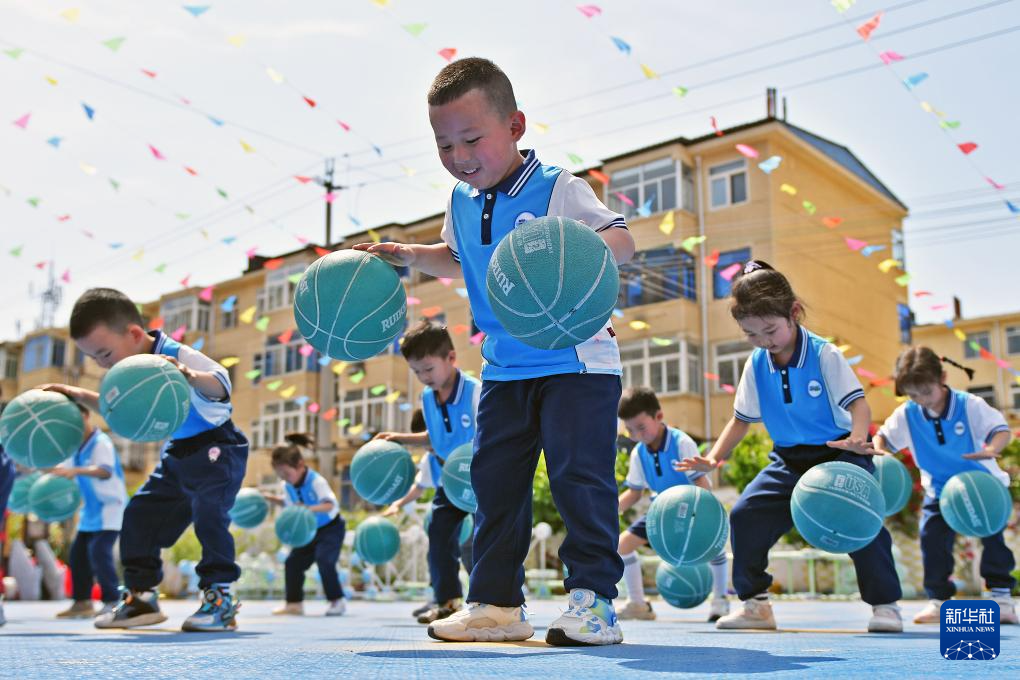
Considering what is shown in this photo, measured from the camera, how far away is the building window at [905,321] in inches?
1075

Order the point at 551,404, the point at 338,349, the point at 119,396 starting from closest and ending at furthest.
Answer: the point at 551,404 → the point at 338,349 → the point at 119,396

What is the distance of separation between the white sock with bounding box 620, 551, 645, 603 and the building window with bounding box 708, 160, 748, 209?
630 inches

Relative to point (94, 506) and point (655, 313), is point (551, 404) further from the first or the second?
point (655, 313)

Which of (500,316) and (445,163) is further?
(445,163)

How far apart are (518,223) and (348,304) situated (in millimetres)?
682

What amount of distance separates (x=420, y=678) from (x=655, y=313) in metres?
21.4

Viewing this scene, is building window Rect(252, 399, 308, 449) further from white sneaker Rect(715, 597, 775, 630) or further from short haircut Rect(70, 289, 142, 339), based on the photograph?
white sneaker Rect(715, 597, 775, 630)

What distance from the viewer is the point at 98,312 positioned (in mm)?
5008

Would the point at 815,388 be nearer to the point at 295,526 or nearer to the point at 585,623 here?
the point at 585,623

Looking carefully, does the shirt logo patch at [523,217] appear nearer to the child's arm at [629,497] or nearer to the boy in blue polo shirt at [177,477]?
the boy in blue polo shirt at [177,477]

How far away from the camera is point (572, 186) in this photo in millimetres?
3445

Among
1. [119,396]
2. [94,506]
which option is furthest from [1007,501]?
[94,506]

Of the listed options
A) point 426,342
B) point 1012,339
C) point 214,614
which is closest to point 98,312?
point 214,614

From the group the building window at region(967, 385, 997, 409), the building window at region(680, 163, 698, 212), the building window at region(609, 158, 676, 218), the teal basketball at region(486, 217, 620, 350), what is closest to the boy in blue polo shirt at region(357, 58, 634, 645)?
the teal basketball at region(486, 217, 620, 350)
